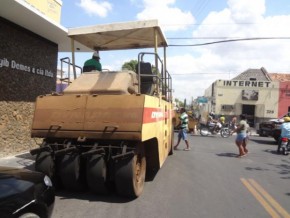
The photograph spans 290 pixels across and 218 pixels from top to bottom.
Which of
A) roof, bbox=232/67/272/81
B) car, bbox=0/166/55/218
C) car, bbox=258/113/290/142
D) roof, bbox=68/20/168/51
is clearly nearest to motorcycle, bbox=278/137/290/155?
car, bbox=258/113/290/142

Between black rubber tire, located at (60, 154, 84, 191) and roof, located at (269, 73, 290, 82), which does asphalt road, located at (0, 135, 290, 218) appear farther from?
roof, located at (269, 73, 290, 82)

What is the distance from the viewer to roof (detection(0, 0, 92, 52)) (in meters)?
9.65

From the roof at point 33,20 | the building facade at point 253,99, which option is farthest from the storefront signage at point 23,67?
the building facade at point 253,99

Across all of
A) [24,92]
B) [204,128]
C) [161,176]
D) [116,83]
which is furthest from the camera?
[204,128]

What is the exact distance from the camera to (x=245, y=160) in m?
12.8

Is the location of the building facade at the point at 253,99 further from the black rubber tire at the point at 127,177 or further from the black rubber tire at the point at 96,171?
the black rubber tire at the point at 96,171

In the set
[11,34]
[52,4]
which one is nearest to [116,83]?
[11,34]

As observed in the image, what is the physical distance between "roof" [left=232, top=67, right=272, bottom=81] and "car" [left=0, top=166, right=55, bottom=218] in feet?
159

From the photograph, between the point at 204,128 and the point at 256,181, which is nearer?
the point at 256,181

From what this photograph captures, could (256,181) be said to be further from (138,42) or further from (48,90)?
(48,90)

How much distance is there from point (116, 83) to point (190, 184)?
2791 millimetres

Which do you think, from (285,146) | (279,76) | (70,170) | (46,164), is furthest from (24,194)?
(279,76)

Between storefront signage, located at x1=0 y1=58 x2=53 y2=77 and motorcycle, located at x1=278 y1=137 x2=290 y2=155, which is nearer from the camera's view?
storefront signage, located at x1=0 y1=58 x2=53 y2=77

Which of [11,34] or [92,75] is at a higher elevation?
[11,34]
